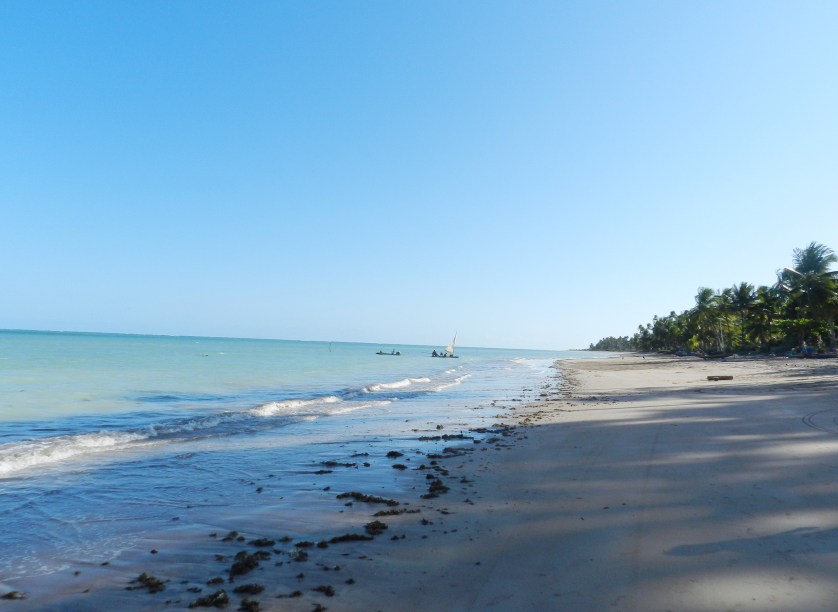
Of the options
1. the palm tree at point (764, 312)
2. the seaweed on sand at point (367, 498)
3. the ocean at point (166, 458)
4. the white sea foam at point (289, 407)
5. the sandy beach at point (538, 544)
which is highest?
the palm tree at point (764, 312)

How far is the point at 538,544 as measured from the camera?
5.44 m

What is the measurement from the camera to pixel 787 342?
69.3m

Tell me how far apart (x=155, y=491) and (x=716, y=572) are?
834 centimetres

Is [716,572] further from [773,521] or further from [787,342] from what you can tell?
[787,342]

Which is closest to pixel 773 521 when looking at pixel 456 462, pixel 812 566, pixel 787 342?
pixel 812 566

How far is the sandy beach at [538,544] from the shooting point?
14.0ft

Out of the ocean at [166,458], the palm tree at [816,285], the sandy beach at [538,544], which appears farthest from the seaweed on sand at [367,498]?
the palm tree at [816,285]

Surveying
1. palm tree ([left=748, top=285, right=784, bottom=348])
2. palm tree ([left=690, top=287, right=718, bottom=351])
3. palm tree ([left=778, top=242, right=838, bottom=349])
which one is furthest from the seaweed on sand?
palm tree ([left=690, top=287, right=718, bottom=351])

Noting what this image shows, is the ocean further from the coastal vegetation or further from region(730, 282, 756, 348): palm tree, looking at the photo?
region(730, 282, 756, 348): palm tree

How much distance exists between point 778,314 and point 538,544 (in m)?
85.9

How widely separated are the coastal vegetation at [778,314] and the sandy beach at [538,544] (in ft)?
109

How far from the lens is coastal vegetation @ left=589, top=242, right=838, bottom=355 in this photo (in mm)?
51406

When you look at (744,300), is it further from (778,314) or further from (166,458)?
(166,458)

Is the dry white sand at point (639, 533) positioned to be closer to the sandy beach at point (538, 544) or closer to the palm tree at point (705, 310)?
the sandy beach at point (538, 544)
